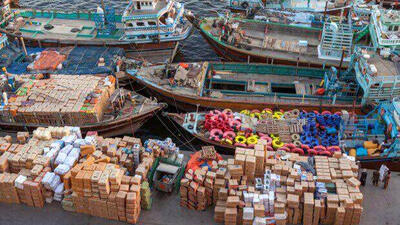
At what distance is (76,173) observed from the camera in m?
20.5

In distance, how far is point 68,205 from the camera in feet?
70.4

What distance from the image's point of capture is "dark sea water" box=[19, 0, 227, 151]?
3235 centimetres

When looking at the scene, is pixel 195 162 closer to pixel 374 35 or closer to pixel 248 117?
pixel 248 117

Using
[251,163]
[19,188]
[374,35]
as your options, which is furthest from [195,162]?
[374,35]

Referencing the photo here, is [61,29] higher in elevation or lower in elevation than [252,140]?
higher

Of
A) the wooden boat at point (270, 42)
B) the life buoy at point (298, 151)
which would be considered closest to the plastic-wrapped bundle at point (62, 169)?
the life buoy at point (298, 151)

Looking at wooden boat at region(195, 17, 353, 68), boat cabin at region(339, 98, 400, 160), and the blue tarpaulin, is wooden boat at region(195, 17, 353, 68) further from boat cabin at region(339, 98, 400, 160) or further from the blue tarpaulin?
the blue tarpaulin

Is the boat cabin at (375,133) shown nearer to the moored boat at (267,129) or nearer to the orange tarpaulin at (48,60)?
the moored boat at (267,129)

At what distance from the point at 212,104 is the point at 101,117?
26.4 ft

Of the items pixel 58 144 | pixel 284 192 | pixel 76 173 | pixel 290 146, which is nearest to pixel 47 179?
pixel 76 173

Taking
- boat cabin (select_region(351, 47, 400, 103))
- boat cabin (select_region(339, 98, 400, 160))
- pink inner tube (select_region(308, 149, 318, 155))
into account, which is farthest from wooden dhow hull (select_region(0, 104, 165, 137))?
boat cabin (select_region(351, 47, 400, 103))

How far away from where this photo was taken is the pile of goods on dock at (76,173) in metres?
20.4

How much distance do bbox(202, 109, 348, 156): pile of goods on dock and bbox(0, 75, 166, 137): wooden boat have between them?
479 centimetres

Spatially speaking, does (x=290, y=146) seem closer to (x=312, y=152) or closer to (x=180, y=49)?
(x=312, y=152)
